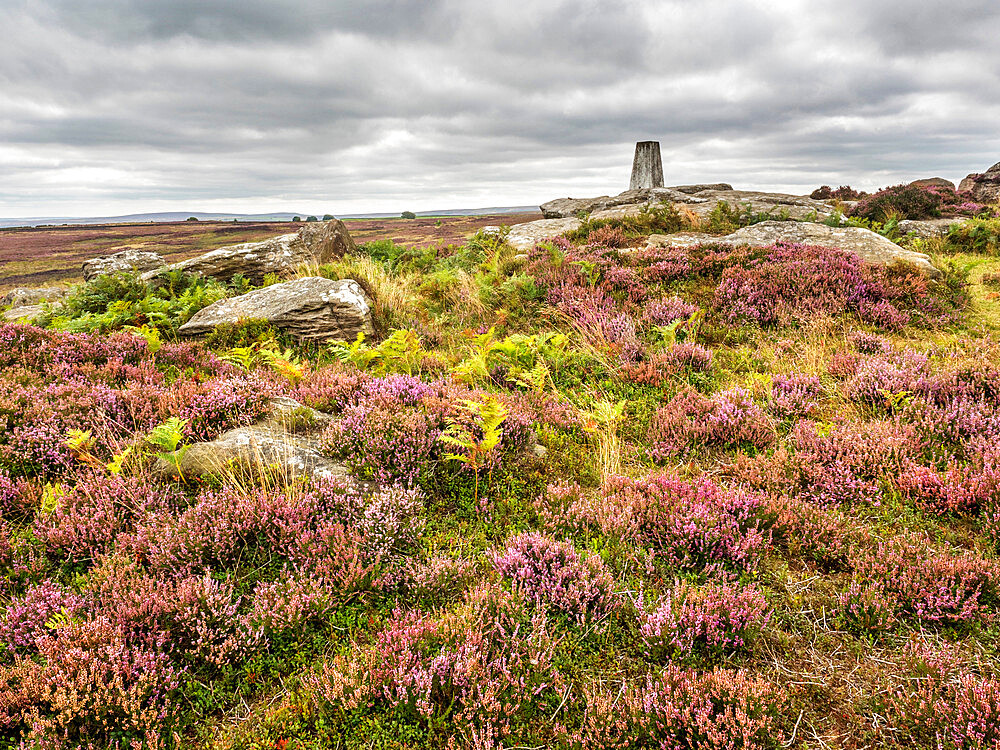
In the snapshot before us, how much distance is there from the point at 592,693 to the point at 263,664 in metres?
1.82

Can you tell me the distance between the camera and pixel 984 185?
28766mm

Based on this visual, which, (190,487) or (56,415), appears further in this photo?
(56,415)

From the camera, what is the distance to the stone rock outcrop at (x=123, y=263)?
13845 millimetres

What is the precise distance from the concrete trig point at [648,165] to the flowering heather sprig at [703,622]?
21233 mm

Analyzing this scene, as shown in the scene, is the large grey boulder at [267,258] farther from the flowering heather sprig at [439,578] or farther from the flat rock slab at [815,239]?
the flowering heather sprig at [439,578]

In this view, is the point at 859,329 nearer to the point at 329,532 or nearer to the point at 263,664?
the point at 329,532

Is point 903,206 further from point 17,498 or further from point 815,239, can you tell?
point 17,498

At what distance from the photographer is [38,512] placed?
143 inches

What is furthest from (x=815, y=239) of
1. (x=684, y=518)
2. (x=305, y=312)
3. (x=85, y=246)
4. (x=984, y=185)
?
(x=85, y=246)

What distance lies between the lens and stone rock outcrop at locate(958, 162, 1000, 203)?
27233 mm

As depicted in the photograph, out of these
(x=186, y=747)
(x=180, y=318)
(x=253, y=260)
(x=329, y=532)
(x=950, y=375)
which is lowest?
(x=186, y=747)

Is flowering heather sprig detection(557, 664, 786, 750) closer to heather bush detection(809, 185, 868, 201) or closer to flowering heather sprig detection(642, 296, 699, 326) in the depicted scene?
flowering heather sprig detection(642, 296, 699, 326)

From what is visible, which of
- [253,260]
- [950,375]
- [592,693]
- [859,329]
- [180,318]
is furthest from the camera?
[253,260]

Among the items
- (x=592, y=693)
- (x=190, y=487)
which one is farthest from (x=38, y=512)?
(x=592, y=693)
